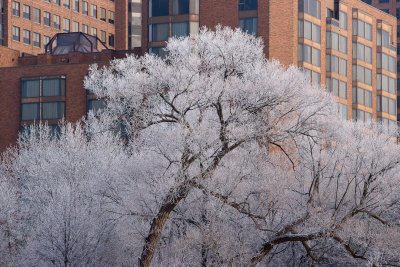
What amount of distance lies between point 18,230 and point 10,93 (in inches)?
1509

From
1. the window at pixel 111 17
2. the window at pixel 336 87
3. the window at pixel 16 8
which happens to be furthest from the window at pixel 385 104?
the window at pixel 111 17

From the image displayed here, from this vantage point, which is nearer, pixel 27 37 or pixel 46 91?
pixel 46 91

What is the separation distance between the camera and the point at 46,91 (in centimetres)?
9538

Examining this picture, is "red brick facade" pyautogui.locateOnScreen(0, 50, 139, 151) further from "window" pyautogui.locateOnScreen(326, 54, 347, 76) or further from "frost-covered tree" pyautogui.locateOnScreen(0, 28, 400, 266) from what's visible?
"frost-covered tree" pyautogui.locateOnScreen(0, 28, 400, 266)

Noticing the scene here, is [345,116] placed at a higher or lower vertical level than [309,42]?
lower

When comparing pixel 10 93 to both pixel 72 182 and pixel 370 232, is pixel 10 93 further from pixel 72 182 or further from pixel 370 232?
pixel 370 232

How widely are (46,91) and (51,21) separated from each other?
44.5 meters

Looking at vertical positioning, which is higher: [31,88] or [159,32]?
[159,32]

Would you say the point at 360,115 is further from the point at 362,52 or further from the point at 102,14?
the point at 102,14

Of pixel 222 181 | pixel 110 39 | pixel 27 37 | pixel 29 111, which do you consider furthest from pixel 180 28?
pixel 110 39

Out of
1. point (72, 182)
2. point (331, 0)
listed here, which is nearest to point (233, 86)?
point (72, 182)

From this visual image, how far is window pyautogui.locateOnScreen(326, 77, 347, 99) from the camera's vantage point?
9625cm

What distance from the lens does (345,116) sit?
321ft

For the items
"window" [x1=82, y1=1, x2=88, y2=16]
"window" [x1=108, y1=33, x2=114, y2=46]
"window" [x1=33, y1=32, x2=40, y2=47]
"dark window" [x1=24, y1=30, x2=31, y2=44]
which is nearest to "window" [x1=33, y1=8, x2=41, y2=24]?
"window" [x1=33, y1=32, x2=40, y2=47]
